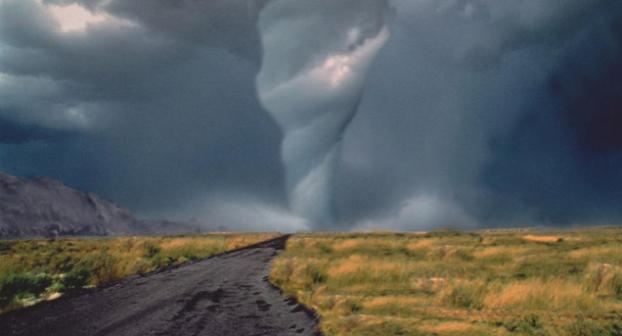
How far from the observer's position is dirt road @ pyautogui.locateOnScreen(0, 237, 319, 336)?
985 centimetres

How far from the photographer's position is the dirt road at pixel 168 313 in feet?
32.3

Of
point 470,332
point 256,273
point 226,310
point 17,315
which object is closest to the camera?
point 470,332

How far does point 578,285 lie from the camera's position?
13.8 meters

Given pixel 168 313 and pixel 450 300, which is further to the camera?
pixel 450 300

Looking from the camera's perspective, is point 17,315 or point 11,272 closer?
point 17,315

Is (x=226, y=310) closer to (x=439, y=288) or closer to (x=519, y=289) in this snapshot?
(x=439, y=288)

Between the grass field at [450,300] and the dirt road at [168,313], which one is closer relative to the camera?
the grass field at [450,300]

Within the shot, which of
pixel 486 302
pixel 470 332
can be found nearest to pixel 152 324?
pixel 470 332

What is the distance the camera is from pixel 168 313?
38.0 feet

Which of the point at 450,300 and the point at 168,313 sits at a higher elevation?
the point at 450,300

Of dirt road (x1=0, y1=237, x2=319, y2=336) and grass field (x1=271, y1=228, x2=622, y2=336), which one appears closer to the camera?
grass field (x1=271, y1=228, x2=622, y2=336)

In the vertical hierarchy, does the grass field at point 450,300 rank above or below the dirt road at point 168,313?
above

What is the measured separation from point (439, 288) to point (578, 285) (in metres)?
Answer: 4.03

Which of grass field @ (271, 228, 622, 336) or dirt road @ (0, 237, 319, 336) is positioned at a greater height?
grass field @ (271, 228, 622, 336)
